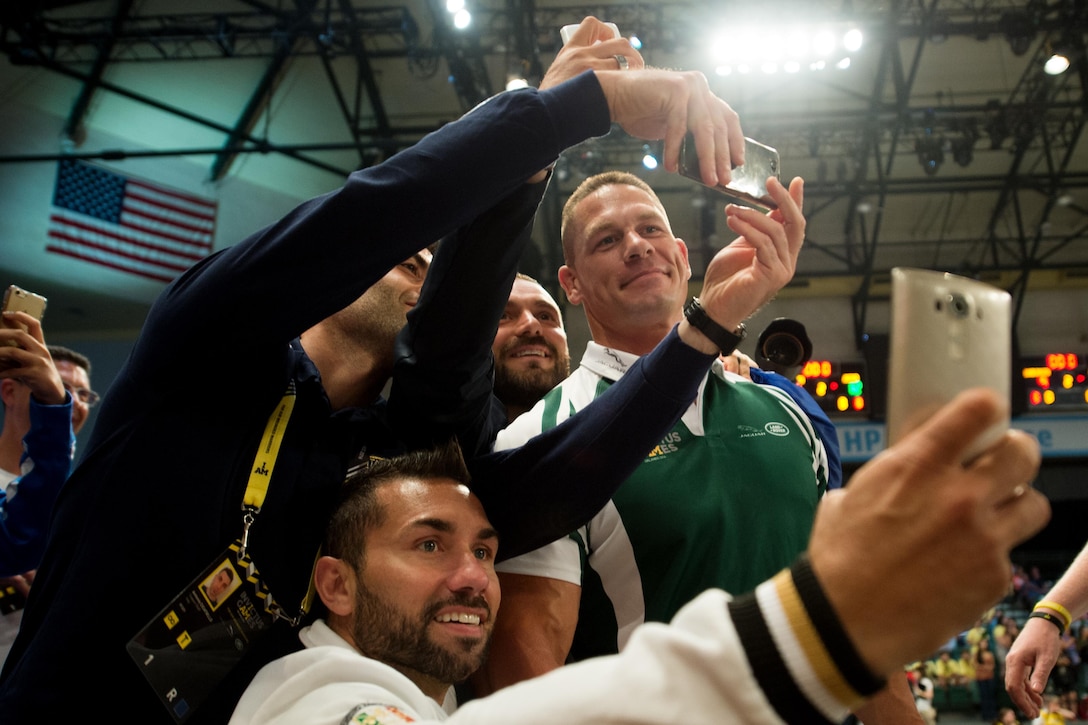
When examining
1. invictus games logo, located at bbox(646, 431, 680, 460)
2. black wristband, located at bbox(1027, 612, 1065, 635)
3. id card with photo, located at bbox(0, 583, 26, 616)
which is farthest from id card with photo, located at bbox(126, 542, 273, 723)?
id card with photo, located at bbox(0, 583, 26, 616)

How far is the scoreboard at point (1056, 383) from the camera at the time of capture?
10594 millimetres

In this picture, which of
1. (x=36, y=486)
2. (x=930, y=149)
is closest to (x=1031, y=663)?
(x=36, y=486)

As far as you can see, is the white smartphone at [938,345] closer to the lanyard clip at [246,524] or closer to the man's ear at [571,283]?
the lanyard clip at [246,524]

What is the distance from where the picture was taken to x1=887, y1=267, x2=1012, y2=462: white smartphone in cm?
73

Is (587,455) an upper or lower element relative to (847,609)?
lower

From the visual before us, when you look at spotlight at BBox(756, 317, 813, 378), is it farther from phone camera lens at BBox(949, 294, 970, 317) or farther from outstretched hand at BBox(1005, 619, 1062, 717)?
phone camera lens at BBox(949, 294, 970, 317)

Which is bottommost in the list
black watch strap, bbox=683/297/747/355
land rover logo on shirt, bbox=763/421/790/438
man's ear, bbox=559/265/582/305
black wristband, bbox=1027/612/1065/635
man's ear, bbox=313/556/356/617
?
black wristband, bbox=1027/612/1065/635

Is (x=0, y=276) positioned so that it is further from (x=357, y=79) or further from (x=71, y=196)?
(x=357, y=79)

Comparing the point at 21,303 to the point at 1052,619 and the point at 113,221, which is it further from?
the point at 113,221

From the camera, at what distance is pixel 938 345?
2.42 ft

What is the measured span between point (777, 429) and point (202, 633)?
51.2 inches

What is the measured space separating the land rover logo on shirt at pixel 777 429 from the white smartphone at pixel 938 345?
131cm

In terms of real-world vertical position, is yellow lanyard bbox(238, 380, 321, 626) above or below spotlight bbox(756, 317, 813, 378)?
above

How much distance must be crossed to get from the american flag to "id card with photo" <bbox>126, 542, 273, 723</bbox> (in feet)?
31.1
